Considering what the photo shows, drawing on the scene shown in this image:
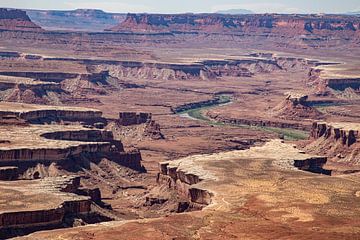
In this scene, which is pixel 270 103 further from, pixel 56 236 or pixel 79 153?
A: pixel 56 236

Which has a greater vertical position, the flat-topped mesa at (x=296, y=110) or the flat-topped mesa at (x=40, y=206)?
the flat-topped mesa at (x=40, y=206)

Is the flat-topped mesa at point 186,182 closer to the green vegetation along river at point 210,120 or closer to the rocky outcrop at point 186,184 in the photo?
the rocky outcrop at point 186,184

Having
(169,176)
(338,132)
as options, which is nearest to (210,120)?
(338,132)

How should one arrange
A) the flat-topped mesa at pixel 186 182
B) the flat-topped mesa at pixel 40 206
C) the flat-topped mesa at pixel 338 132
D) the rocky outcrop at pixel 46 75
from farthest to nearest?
the rocky outcrop at pixel 46 75, the flat-topped mesa at pixel 338 132, the flat-topped mesa at pixel 186 182, the flat-topped mesa at pixel 40 206

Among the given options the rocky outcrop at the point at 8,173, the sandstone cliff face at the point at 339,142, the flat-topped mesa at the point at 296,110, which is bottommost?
the flat-topped mesa at the point at 296,110

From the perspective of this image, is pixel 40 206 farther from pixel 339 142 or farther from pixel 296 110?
pixel 296 110

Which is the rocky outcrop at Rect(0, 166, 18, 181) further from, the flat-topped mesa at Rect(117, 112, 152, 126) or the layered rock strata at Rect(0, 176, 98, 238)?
→ the flat-topped mesa at Rect(117, 112, 152, 126)

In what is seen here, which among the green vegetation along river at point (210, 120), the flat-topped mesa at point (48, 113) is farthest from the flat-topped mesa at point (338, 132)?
the flat-topped mesa at point (48, 113)
